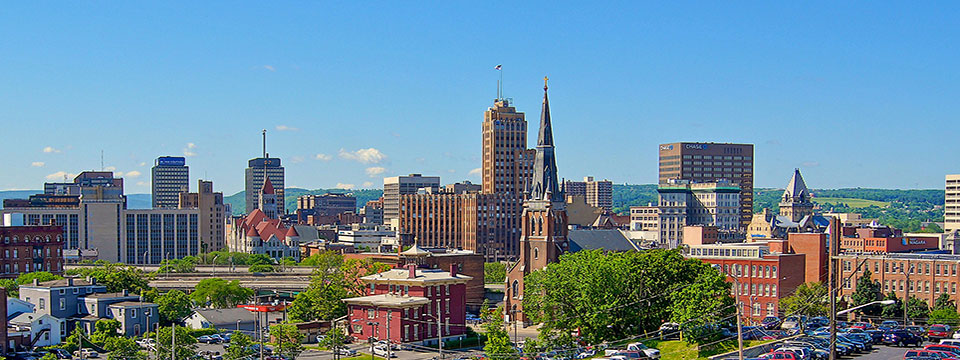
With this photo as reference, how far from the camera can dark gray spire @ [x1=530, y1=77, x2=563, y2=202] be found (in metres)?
151

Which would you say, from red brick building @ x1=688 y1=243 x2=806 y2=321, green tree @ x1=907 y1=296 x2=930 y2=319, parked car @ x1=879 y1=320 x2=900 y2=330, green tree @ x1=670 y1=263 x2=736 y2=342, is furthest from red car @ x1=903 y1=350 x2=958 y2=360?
red brick building @ x1=688 y1=243 x2=806 y2=321

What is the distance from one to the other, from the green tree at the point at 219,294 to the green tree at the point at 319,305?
23.2 meters

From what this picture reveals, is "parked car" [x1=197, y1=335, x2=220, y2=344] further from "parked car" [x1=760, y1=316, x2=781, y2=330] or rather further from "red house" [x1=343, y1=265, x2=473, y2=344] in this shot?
"parked car" [x1=760, y1=316, x2=781, y2=330]

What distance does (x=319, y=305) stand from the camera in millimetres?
125438

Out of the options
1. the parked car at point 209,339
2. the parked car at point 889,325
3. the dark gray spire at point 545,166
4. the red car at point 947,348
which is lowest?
the parked car at point 209,339

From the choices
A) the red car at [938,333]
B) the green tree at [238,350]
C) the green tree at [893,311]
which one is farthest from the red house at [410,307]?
the red car at [938,333]

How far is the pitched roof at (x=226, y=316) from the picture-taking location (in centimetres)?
12744

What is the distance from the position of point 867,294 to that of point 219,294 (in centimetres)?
8072

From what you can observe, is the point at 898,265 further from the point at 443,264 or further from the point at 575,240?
the point at 443,264

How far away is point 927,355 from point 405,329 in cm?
5377

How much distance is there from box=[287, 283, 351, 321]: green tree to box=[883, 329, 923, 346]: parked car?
58767 mm

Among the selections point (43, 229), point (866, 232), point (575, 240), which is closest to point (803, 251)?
point (575, 240)

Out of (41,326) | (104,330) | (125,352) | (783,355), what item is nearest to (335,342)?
(125,352)

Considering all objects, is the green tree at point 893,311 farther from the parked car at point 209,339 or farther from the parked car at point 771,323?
the parked car at point 209,339
